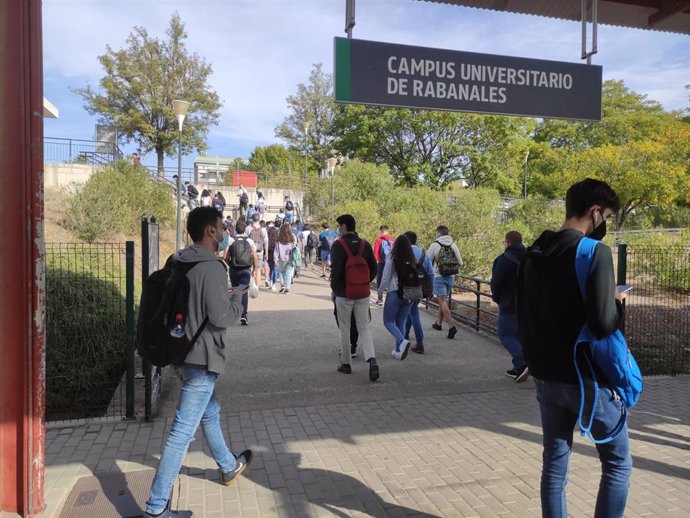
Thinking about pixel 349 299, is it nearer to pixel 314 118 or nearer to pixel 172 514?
pixel 172 514

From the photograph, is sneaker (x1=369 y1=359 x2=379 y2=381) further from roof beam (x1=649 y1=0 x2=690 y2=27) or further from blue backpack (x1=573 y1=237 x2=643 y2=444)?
roof beam (x1=649 y1=0 x2=690 y2=27)

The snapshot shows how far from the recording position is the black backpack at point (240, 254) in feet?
28.1

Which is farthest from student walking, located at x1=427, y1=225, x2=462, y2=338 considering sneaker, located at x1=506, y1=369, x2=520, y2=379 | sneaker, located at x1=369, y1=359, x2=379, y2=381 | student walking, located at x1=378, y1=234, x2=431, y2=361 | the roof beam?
the roof beam

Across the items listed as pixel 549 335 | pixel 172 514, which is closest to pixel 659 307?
pixel 549 335

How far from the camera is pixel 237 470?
374cm

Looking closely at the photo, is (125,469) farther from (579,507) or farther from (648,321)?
(648,321)

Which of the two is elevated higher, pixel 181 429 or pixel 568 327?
pixel 568 327

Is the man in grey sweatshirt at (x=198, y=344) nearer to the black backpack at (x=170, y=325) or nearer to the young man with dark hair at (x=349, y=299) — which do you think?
the black backpack at (x=170, y=325)

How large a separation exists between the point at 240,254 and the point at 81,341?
2.69 meters

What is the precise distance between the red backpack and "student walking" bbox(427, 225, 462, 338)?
2437 mm

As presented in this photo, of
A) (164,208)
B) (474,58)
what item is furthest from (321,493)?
(164,208)

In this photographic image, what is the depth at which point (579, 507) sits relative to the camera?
11.5 feet

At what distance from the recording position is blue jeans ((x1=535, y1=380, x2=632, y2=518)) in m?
2.50

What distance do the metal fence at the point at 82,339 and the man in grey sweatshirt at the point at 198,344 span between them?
3160mm
